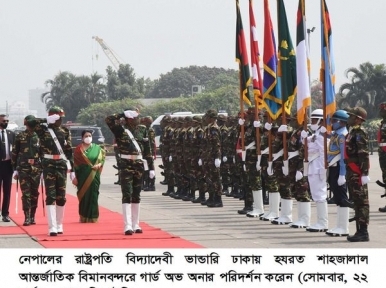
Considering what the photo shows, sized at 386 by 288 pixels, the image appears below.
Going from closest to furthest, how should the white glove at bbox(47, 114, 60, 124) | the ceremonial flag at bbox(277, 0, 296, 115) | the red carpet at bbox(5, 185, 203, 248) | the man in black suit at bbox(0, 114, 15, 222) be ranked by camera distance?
the red carpet at bbox(5, 185, 203, 248) → the white glove at bbox(47, 114, 60, 124) → the ceremonial flag at bbox(277, 0, 296, 115) → the man in black suit at bbox(0, 114, 15, 222)

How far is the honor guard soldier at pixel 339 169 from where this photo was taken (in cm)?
1489

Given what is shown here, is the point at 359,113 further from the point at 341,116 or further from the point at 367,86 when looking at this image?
the point at 367,86

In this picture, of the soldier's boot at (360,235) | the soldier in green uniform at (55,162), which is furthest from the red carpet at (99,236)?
the soldier's boot at (360,235)

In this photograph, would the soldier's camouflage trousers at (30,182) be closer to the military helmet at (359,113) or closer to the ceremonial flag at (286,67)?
the ceremonial flag at (286,67)

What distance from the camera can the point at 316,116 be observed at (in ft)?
53.5

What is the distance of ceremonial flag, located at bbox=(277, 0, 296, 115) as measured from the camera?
57.4 ft

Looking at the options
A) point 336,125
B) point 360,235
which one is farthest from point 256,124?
point 360,235

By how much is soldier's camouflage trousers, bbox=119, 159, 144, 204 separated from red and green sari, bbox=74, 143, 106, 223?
7.16ft

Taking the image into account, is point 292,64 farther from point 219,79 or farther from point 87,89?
point 219,79

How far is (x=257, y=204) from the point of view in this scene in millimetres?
18234

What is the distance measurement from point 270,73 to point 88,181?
3644mm

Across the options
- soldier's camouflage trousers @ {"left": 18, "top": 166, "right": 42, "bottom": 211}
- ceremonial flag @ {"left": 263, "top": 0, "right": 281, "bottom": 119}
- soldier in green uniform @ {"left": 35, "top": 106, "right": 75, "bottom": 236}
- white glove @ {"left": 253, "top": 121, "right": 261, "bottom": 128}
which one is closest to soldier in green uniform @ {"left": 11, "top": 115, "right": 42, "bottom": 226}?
soldier's camouflage trousers @ {"left": 18, "top": 166, "right": 42, "bottom": 211}

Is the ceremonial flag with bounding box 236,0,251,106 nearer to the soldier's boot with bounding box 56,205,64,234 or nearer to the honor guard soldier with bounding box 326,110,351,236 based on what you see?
the honor guard soldier with bounding box 326,110,351,236
